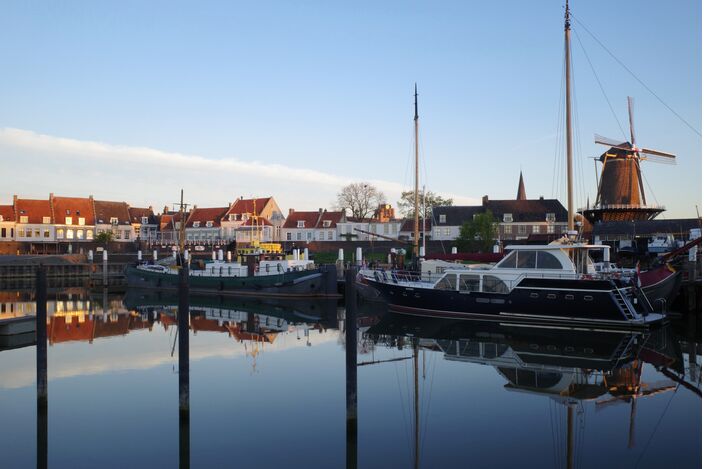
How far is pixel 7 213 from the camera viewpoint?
9138cm

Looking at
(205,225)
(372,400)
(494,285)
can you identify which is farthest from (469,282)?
(205,225)

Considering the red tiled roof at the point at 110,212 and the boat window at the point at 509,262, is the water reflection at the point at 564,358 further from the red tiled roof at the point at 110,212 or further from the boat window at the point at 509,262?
the red tiled roof at the point at 110,212

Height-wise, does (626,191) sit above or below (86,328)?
above

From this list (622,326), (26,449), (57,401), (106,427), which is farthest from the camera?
(622,326)

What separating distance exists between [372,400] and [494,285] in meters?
14.6

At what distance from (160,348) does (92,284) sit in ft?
127

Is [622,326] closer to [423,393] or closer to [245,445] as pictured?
[423,393]

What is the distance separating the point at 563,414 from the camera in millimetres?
14125

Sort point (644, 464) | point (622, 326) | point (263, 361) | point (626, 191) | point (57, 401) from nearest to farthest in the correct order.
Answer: point (644, 464)
point (57, 401)
point (263, 361)
point (622, 326)
point (626, 191)

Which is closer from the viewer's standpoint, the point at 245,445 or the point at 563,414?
the point at 245,445

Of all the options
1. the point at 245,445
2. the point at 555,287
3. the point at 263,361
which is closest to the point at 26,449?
the point at 245,445

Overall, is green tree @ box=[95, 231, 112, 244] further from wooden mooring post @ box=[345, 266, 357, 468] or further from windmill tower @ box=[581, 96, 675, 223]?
wooden mooring post @ box=[345, 266, 357, 468]

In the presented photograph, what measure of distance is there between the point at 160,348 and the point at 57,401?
7784mm

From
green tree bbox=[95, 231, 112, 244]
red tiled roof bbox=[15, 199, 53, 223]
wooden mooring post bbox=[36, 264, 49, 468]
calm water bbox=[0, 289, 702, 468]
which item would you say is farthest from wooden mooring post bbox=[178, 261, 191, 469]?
red tiled roof bbox=[15, 199, 53, 223]
